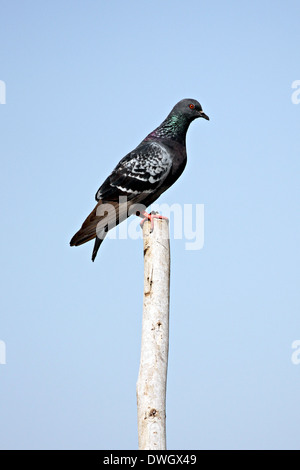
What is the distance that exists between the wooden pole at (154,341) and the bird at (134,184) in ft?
2.39

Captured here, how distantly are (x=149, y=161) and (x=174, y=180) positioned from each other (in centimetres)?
51

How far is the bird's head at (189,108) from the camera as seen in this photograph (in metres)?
9.83

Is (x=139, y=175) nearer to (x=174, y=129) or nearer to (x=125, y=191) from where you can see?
(x=125, y=191)

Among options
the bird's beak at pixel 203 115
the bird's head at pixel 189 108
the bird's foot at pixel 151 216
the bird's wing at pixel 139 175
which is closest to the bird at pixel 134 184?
the bird's wing at pixel 139 175

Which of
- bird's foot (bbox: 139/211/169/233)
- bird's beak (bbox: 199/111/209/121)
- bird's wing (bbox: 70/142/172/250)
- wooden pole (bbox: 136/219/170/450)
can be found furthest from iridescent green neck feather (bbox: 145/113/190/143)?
wooden pole (bbox: 136/219/170/450)

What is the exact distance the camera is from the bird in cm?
906

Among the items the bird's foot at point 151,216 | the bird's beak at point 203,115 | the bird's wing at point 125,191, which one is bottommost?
the bird's foot at point 151,216

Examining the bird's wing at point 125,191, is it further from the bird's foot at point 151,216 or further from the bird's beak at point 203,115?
the bird's beak at point 203,115

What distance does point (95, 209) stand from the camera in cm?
920

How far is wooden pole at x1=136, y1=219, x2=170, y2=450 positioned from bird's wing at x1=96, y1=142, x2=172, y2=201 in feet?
2.78

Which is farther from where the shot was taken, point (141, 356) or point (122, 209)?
point (122, 209)
